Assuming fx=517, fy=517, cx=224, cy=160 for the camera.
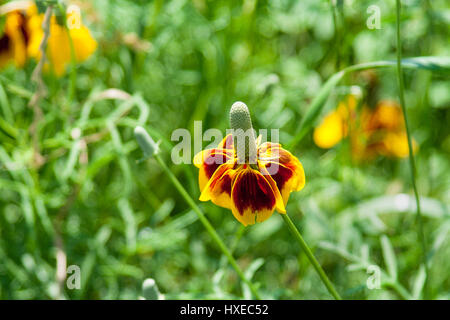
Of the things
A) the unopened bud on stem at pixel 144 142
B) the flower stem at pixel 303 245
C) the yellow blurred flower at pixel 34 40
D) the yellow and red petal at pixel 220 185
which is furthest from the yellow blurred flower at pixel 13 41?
the flower stem at pixel 303 245

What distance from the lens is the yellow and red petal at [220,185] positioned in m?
0.69

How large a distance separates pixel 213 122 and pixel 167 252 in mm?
367

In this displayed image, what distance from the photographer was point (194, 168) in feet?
4.36

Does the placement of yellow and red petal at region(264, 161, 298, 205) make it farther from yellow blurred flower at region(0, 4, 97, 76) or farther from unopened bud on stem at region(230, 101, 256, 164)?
yellow blurred flower at region(0, 4, 97, 76)

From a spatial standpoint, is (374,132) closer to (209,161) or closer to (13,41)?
(209,161)

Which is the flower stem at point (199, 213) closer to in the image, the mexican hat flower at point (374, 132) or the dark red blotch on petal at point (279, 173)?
the dark red blotch on petal at point (279, 173)

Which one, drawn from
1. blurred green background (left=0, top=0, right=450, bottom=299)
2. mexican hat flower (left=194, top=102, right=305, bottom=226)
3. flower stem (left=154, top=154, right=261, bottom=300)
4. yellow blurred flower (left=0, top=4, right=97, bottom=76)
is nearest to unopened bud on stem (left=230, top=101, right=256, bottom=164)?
mexican hat flower (left=194, top=102, right=305, bottom=226)

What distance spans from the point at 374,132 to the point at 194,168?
0.49m

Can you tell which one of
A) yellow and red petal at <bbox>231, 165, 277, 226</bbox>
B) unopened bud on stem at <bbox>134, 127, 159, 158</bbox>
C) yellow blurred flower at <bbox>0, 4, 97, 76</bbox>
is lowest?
yellow and red petal at <bbox>231, 165, 277, 226</bbox>

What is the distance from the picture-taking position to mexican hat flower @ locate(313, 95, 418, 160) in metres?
1.31

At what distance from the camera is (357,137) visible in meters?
1.29

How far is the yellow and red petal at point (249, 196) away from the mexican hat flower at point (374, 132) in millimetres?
652

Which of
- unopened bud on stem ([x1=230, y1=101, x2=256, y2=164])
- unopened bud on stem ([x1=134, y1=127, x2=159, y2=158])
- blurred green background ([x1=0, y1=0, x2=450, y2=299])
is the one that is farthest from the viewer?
blurred green background ([x1=0, y1=0, x2=450, y2=299])
